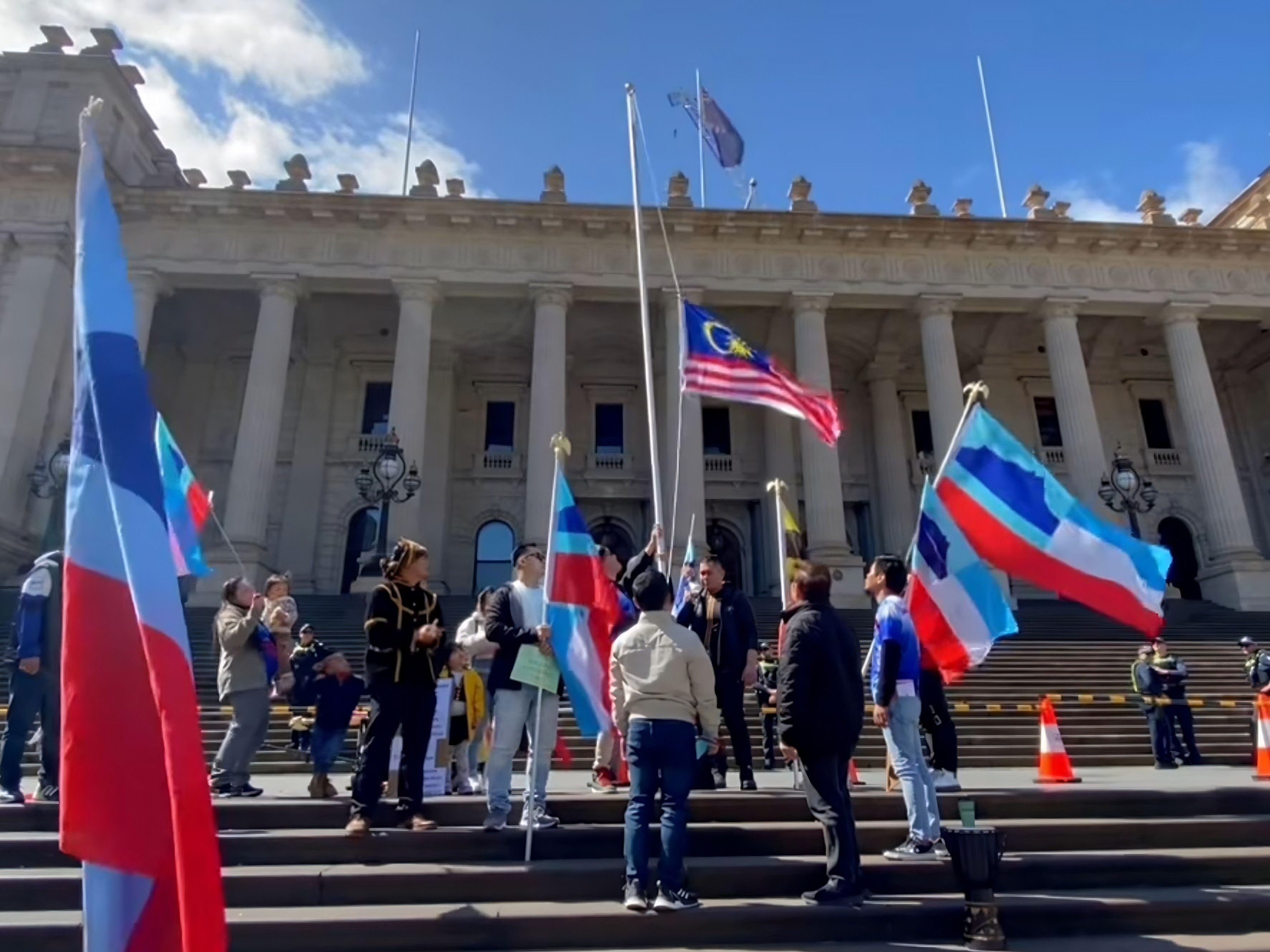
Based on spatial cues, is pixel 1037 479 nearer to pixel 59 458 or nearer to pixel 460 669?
pixel 460 669

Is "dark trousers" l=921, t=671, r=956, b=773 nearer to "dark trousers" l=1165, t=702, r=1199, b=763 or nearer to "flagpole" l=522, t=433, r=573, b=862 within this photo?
"flagpole" l=522, t=433, r=573, b=862

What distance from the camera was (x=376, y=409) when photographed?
86.6ft

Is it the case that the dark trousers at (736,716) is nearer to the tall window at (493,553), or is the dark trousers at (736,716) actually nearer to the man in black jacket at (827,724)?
the man in black jacket at (827,724)

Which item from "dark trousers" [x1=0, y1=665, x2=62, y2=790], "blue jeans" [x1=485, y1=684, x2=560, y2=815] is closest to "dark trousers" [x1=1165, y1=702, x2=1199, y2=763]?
"blue jeans" [x1=485, y1=684, x2=560, y2=815]

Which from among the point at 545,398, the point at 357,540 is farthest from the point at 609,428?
the point at 357,540

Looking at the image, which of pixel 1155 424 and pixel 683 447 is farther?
pixel 1155 424

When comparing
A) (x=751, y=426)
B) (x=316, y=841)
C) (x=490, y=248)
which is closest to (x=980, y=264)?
(x=751, y=426)

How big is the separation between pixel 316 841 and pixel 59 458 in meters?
16.9

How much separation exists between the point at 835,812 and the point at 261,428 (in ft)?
63.7

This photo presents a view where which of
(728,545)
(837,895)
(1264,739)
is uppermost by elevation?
(728,545)

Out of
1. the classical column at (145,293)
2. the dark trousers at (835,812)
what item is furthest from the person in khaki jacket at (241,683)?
the classical column at (145,293)

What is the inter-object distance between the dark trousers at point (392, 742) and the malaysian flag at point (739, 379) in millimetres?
4871

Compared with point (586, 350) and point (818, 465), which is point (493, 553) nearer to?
point (586, 350)

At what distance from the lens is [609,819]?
5.61m
